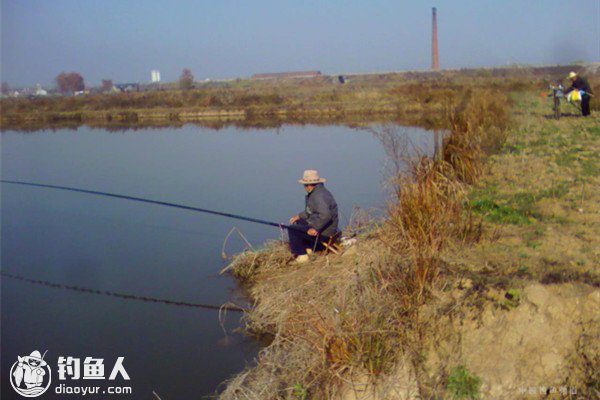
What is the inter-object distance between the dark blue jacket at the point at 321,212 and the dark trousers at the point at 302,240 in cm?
10

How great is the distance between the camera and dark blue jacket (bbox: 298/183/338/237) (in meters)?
6.86

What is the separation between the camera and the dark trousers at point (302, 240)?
23.0 feet

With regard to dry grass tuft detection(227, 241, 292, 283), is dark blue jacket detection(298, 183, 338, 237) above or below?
above

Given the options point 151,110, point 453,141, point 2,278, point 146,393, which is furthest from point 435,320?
point 151,110

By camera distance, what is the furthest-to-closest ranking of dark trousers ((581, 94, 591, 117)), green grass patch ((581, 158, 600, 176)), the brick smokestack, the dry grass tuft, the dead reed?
the brick smokestack < dark trousers ((581, 94, 591, 117)) < green grass patch ((581, 158, 600, 176)) < the dry grass tuft < the dead reed

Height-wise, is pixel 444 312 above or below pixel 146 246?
above

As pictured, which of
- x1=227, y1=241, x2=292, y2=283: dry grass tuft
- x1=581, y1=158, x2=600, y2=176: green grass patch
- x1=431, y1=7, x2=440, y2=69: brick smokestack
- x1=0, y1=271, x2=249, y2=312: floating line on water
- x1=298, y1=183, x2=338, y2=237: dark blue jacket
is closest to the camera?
x1=298, y1=183, x2=338, y2=237: dark blue jacket

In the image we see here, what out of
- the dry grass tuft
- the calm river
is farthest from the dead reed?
the dry grass tuft

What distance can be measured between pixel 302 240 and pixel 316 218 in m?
0.42

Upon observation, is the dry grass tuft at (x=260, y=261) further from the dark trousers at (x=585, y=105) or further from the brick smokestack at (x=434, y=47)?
the brick smokestack at (x=434, y=47)

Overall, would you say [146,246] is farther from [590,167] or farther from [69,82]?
[69,82]

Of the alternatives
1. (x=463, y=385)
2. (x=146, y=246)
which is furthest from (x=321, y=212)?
(x=146, y=246)

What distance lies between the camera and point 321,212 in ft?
22.5

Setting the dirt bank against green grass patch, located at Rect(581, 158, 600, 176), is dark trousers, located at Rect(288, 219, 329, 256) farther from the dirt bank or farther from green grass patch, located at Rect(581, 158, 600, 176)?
green grass patch, located at Rect(581, 158, 600, 176)
